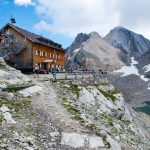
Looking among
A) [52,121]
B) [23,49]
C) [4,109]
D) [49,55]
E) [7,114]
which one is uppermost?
[23,49]

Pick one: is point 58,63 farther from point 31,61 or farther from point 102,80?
point 102,80

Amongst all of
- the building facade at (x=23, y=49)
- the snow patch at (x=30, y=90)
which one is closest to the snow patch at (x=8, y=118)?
the snow patch at (x=30, y=90)

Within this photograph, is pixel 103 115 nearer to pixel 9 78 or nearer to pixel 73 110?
pixel 73 110

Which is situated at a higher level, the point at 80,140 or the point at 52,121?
the point at 52,121

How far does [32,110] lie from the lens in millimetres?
35500

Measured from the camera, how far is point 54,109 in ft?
121

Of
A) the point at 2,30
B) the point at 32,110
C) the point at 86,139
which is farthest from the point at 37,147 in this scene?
the point at 2,30

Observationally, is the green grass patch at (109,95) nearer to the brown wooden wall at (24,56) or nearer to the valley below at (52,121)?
the valley below at (52,121)

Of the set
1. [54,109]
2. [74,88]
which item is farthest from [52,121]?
[74,88]

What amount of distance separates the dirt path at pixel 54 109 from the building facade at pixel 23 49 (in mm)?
24211

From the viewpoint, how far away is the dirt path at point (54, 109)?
3291 cm

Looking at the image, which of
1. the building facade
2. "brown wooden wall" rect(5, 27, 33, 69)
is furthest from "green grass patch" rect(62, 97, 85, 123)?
the building facade

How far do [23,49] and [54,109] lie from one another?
34853 mm

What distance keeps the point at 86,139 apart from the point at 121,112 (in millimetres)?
24157
